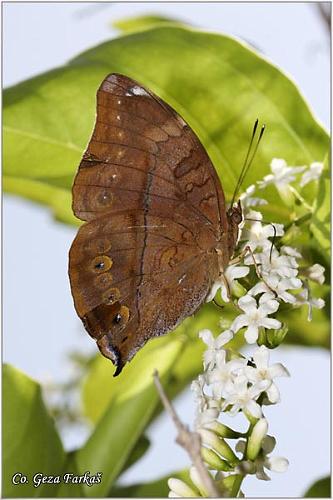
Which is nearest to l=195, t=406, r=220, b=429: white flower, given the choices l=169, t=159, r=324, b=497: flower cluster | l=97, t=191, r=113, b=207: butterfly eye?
l=169, t=159, r=324, b=497: flower cluster

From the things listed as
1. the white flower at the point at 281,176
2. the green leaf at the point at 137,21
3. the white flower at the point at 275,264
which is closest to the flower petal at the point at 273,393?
the white flower at the point at 275,264

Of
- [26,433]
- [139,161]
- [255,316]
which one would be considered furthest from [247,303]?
[26,433]

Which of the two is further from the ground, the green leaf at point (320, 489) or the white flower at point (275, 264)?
the white flower at point (275, 264)

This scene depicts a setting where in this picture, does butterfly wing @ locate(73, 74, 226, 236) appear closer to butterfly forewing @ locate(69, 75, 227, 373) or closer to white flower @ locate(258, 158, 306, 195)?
butterfly forewing @ locate(69, 75, 227, 373)

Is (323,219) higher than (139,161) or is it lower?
lower

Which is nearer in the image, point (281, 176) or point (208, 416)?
point (208, 416)

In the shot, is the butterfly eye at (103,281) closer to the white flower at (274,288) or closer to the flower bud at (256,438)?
the white flower at (274,288)

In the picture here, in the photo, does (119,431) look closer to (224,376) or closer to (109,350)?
(109,350)
